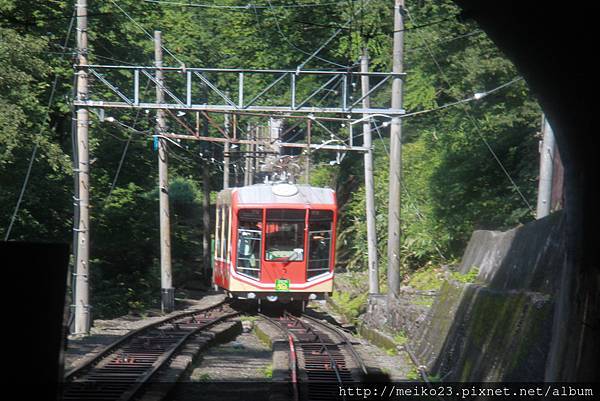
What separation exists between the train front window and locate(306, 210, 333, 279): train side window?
24 centimetres

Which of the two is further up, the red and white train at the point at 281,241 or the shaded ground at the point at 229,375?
the red and white train at the point at 281,241

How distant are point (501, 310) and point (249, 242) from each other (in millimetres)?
14891

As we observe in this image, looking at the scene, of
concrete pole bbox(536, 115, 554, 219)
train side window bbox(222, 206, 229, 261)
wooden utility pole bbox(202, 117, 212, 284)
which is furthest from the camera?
wooden utility pole bbox(202, 117, 212, 284)

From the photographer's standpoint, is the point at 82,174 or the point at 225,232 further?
the point at 225,232

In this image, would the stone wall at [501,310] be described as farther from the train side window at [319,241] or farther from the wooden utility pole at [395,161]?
the train side window at [319,241]

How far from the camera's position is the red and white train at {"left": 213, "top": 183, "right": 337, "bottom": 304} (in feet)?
82.0

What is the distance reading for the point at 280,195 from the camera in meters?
25.0

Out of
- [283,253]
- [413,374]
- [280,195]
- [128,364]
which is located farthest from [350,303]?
[128,364]

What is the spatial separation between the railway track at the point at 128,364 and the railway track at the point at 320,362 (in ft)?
6.61

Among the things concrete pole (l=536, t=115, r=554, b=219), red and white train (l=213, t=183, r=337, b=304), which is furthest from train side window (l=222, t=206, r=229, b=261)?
concrete pole (l=536, t=115, r=554, b=219)

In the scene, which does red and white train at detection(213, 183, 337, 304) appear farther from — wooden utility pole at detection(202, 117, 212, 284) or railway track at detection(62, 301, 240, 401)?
wooden utility pole at detection(202, 117, 212, 284)

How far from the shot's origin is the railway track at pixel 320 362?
13031 millimetres

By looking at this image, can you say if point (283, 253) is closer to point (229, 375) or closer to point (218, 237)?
point (218, 237)

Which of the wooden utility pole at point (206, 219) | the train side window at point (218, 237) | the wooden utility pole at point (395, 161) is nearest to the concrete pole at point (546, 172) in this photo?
the wooden utility pole at point (395, 161)
